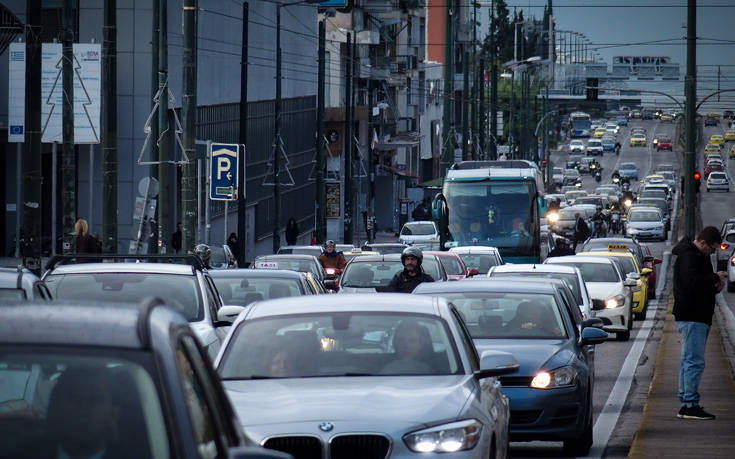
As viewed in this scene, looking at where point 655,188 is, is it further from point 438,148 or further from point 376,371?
point 376,371

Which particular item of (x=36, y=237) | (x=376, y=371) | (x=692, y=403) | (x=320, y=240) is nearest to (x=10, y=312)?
(x=376, y=371)

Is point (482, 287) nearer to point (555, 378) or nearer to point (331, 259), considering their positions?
point (555, 378)

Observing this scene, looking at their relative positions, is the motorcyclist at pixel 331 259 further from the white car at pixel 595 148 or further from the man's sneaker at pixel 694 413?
the white car at pixel 595 148

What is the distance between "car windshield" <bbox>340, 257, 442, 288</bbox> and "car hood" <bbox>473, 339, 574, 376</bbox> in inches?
453

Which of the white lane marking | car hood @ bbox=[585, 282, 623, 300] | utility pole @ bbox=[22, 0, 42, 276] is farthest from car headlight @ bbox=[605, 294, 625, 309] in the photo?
utility pole @ bbox=[22, 0, 42, 276]

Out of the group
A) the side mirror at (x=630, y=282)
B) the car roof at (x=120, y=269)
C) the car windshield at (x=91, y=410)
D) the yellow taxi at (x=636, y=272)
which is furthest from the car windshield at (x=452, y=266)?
the car windshield at (x=91, y=410)

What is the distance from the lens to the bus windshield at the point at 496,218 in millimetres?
40031

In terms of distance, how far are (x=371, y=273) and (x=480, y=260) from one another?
7042 millimetres

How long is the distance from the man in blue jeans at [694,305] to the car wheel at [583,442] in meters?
1.46

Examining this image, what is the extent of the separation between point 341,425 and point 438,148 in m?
114

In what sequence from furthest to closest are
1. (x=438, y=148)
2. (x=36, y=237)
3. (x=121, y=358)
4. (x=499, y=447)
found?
(x=438, y=148), (x=36, y=237), (x=499, y=447), (x=121, y=358)

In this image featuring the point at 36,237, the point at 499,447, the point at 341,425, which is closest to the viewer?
the point at 341,425

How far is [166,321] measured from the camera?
14.2ft

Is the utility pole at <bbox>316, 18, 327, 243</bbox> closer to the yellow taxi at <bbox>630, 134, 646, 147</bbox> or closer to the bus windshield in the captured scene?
the bus windshield
